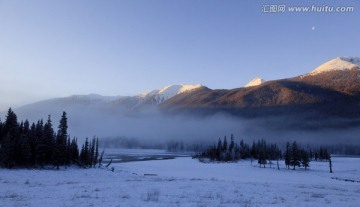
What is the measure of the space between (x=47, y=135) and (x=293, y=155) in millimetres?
81972

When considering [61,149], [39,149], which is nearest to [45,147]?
[39,149]

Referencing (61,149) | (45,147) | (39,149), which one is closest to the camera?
(39,149)

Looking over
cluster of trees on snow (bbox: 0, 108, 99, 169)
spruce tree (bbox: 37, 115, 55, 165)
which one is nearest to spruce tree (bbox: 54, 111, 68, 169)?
cluster of trees on snow (bbox: 0, 108, 99, 169)

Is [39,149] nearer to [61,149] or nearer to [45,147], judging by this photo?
[45,147]

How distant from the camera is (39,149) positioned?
69.8 meters

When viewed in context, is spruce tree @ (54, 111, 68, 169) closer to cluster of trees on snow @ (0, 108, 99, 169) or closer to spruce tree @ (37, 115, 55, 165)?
cluster of trees on snow @ (0, 108, 99, 169)

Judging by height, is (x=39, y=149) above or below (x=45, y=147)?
below

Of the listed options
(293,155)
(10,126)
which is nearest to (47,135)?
(10,126)

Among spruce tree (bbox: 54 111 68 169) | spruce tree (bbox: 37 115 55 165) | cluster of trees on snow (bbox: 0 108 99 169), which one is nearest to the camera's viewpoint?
cluster of trees on snow (bbox: 0 108 99 169)

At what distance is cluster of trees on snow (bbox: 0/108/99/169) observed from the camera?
211ft

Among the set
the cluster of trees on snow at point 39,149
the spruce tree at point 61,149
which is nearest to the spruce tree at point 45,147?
the cluster of trees on snow at point 39,149

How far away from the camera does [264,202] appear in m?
26.0

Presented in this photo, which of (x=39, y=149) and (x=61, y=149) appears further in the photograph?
(x=61, y=149)

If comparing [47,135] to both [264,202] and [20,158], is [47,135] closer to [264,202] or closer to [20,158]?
[20,158]
